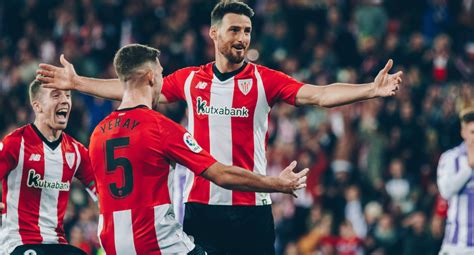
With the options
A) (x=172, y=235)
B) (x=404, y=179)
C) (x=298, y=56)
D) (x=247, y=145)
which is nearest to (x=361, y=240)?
(x=404, y=179)

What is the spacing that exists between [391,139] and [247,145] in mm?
8438

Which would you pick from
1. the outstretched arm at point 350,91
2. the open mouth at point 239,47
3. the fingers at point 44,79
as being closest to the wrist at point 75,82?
the fingers at point 44,79

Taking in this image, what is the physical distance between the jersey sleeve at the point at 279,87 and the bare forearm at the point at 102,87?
1.26 m

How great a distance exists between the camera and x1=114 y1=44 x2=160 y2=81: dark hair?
7.61 metres

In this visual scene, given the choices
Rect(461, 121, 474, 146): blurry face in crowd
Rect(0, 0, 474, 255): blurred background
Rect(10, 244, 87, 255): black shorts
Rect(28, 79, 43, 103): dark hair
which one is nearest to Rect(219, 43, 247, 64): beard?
Rect(28, 79, 43, 103): dark hair

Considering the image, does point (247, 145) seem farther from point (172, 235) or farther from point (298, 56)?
point (298, 56)

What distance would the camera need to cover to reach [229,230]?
8.62 meters

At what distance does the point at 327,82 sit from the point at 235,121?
9.39 metres

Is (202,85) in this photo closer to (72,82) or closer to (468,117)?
(72,82)

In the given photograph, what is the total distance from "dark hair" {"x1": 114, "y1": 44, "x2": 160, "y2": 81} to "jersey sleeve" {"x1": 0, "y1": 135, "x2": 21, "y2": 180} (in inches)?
61.9

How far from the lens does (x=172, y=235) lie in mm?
7633

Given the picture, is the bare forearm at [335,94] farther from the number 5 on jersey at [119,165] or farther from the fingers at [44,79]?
the fingers at [44,79]

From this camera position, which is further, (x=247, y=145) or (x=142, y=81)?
(x=247, y=145)

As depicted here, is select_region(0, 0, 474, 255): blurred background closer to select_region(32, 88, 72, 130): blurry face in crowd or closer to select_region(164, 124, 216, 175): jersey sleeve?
select_region(32, 88, 72, 130): blurry face in crowd
